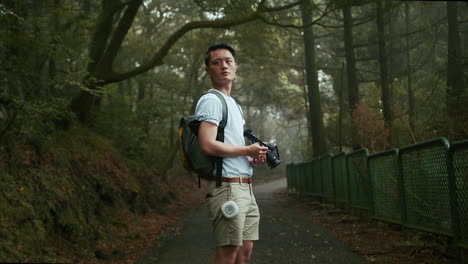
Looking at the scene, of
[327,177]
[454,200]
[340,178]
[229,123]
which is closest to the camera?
[229,123]

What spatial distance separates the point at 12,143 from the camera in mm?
6551

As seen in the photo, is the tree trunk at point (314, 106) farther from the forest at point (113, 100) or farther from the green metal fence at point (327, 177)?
the green metal fence at point (327, 177)

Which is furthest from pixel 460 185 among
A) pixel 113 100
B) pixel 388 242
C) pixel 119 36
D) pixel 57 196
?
pixel 113 100

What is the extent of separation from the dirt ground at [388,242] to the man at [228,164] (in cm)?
322

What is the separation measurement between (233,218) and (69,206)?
16.8ft

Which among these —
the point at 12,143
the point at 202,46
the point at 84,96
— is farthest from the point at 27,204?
the point at 202,46

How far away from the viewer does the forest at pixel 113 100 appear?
606 cm

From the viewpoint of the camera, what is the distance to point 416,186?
5809 millimetres

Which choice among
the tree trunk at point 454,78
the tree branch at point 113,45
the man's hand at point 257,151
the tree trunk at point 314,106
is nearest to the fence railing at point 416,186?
the tree trunk at point 454,78

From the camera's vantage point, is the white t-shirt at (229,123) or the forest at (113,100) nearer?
the white t-shirt at (229,123)

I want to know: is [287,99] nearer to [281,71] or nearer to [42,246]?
[281,71]

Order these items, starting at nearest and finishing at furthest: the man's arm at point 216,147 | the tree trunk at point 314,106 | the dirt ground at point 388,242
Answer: the man's arm at point 216,147
the dirt ground at point 388,242
the tree trunk at point 314,106

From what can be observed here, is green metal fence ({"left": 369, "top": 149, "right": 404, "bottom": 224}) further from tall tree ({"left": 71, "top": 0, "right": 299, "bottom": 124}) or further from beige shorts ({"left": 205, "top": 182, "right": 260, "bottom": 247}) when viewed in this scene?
beige shorts ({"left": 205, "top": 182, "right": 260, "bottom": 247})

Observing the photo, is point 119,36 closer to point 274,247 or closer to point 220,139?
point 274,247
